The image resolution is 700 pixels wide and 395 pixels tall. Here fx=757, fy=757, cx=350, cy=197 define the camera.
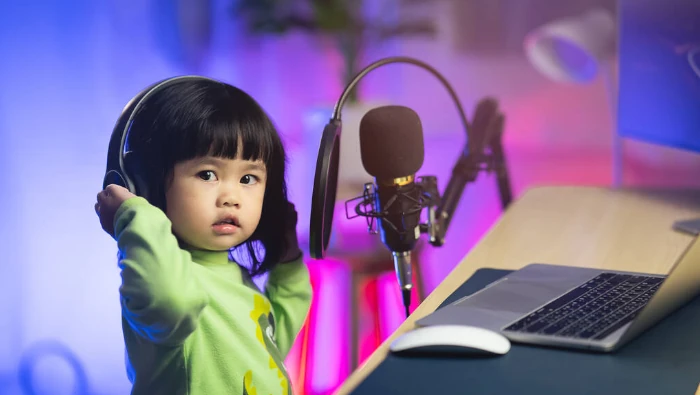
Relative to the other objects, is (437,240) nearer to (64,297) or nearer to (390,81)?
(64,297)

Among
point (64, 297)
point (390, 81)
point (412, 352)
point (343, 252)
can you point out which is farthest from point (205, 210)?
point (390, 81)

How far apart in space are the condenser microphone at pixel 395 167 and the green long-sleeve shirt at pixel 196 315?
0.12 metres

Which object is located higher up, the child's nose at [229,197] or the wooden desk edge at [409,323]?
the child's nose at [229,197]

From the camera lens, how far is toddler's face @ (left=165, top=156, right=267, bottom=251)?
2.51 ft

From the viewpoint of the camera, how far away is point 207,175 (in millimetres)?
775

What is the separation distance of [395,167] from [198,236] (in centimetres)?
26

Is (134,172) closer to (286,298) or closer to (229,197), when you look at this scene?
(229,197)

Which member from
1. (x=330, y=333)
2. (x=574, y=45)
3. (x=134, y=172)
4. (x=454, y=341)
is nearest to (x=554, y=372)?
(x=454, y=341)

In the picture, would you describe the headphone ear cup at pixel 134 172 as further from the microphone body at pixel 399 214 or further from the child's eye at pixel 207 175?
the microphone body at pixel 399 214

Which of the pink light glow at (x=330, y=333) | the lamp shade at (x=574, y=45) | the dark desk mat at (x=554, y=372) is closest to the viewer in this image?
the dark desk mat at (x=554, y=372)

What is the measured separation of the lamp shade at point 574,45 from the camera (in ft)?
7.20

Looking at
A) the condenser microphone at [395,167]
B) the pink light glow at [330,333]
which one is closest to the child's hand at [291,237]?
the condenser microphone at [395,167]

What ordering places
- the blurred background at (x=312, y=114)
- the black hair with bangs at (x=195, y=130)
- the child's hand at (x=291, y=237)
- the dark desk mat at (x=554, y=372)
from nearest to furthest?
the dark desk mat at (x=554, y=372)
the black hair with bangs at (x=195, y=130)
the child's hand at (x=291, y=237)
the blurred background at (x=312, y=114)

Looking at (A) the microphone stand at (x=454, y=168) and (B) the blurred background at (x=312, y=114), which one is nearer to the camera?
(A) the microphone stand at (x=454, y=168)
